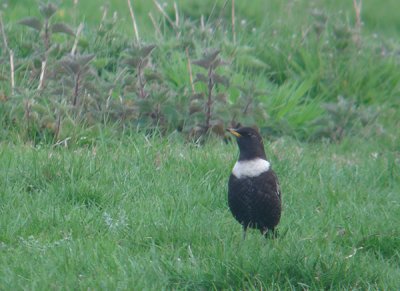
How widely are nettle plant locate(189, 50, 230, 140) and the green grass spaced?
0.64 feet

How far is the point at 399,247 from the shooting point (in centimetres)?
524

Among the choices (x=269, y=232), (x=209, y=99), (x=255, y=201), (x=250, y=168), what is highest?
(x=250, y=168)

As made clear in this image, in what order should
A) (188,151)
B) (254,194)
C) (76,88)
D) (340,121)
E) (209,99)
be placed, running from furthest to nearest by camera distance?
(340,121) → (209,99) → (76,88) → (188,151) → (254,194)

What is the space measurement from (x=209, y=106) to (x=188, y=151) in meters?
0.70

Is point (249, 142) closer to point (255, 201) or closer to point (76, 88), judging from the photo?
point (255, 201)

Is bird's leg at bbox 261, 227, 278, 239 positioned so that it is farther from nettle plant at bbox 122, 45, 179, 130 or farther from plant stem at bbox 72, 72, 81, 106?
plant stem at bbox 72, 72, 81, 106

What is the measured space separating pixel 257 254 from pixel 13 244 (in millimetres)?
1323

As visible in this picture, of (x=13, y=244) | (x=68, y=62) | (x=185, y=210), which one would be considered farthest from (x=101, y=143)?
(x=13, y=244)

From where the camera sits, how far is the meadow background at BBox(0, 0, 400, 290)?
4641 millimetres

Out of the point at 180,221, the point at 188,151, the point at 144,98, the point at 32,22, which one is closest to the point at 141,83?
the point at 144,98

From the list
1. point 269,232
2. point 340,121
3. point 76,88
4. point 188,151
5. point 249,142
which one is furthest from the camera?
point 340,121

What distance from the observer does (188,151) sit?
657 cm

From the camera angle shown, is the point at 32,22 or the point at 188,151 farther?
the point at 32,22

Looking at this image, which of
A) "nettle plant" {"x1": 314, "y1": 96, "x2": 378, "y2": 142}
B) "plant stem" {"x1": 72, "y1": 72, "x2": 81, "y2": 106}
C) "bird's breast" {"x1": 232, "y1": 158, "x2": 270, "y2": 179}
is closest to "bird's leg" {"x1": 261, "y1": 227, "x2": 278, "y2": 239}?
"bird's breast" {"x1": 232, "y1": 158, "x2": 270, "y2": 179}
